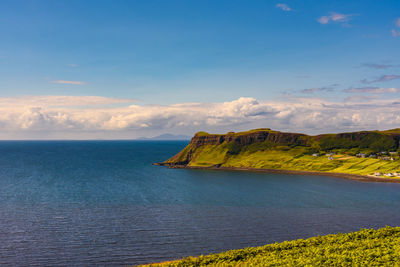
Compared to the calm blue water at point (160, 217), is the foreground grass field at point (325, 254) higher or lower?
higher

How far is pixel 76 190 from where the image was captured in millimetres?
139500

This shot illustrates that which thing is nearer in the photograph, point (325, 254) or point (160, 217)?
point (325, 254)

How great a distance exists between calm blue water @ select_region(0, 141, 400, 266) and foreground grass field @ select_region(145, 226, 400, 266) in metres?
14.1

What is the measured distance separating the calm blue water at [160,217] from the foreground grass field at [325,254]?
556 inches

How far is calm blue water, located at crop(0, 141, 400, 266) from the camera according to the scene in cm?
6725

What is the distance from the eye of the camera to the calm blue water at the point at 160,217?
221ft

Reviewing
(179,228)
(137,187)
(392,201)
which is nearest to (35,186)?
(137,187)

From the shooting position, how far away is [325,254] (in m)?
49.7

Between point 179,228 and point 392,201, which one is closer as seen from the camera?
point 179,228

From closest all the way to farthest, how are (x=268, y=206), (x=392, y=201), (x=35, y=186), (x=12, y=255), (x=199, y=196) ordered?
(x=12, y=255) < (x=268, y=206) < (x=392, y=201) < (x=199, y=196) < (x=35, y=186)

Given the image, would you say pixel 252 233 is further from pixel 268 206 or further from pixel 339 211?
pixel 339 211

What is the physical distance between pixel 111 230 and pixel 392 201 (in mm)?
119640

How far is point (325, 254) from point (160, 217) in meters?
57.4

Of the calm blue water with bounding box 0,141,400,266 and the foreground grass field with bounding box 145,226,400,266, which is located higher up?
the foreground grass field with bounding box 145,226,400,266
